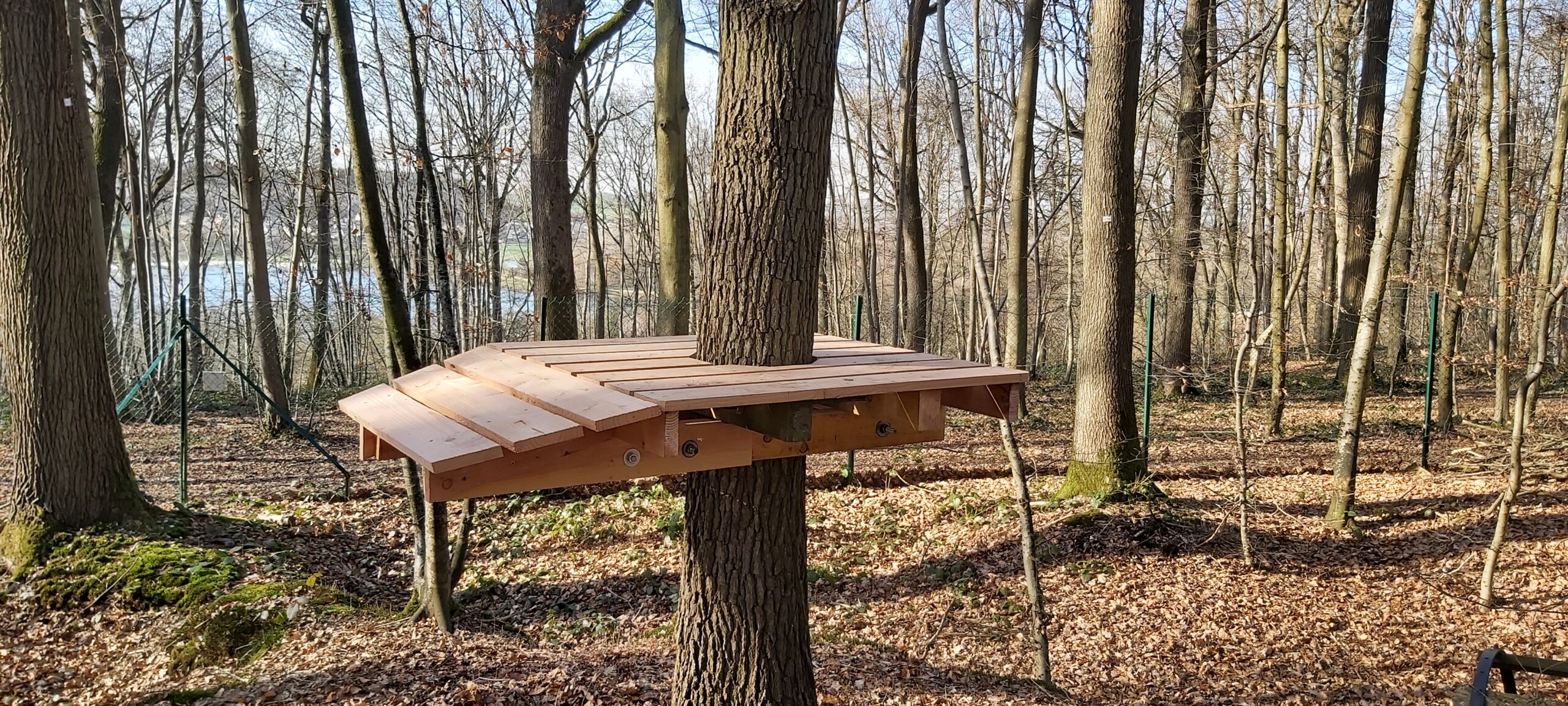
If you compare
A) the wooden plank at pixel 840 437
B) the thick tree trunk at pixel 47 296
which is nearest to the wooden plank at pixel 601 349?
the wooden plank at pixel 840 437

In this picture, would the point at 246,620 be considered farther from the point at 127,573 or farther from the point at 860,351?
the point at 860,351

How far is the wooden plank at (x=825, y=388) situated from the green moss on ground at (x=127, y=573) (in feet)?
14.0

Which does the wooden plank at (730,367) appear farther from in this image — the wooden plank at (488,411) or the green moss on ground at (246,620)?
the green moss on ground at (246,620)

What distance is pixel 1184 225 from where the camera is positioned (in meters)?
13.4

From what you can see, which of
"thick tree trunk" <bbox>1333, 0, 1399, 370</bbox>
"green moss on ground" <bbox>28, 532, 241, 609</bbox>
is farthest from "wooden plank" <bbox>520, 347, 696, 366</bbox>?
"thick tree trunk" <bbox>1333, 0, 1399, 370</bbox>

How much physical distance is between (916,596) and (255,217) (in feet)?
32.2

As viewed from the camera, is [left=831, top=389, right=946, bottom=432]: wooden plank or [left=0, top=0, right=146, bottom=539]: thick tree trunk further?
[left=0, top=0, right=146, bottom=539]: thick tree trunk

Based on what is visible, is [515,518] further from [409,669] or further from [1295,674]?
[1295,674]

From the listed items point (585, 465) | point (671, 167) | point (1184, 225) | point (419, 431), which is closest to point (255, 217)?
point (671, 167)

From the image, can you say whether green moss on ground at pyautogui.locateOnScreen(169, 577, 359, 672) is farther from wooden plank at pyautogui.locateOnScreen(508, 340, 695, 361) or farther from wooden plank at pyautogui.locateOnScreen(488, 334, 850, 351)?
wooden plank at pyautogui.locateOnScreen(508, 340, 695, 361)

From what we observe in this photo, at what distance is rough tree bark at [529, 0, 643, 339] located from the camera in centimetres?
829

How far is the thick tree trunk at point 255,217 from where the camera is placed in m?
10.7

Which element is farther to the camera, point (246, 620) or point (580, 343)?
point (246, 620)

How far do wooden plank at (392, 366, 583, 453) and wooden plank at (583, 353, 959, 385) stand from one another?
11.4 inches
